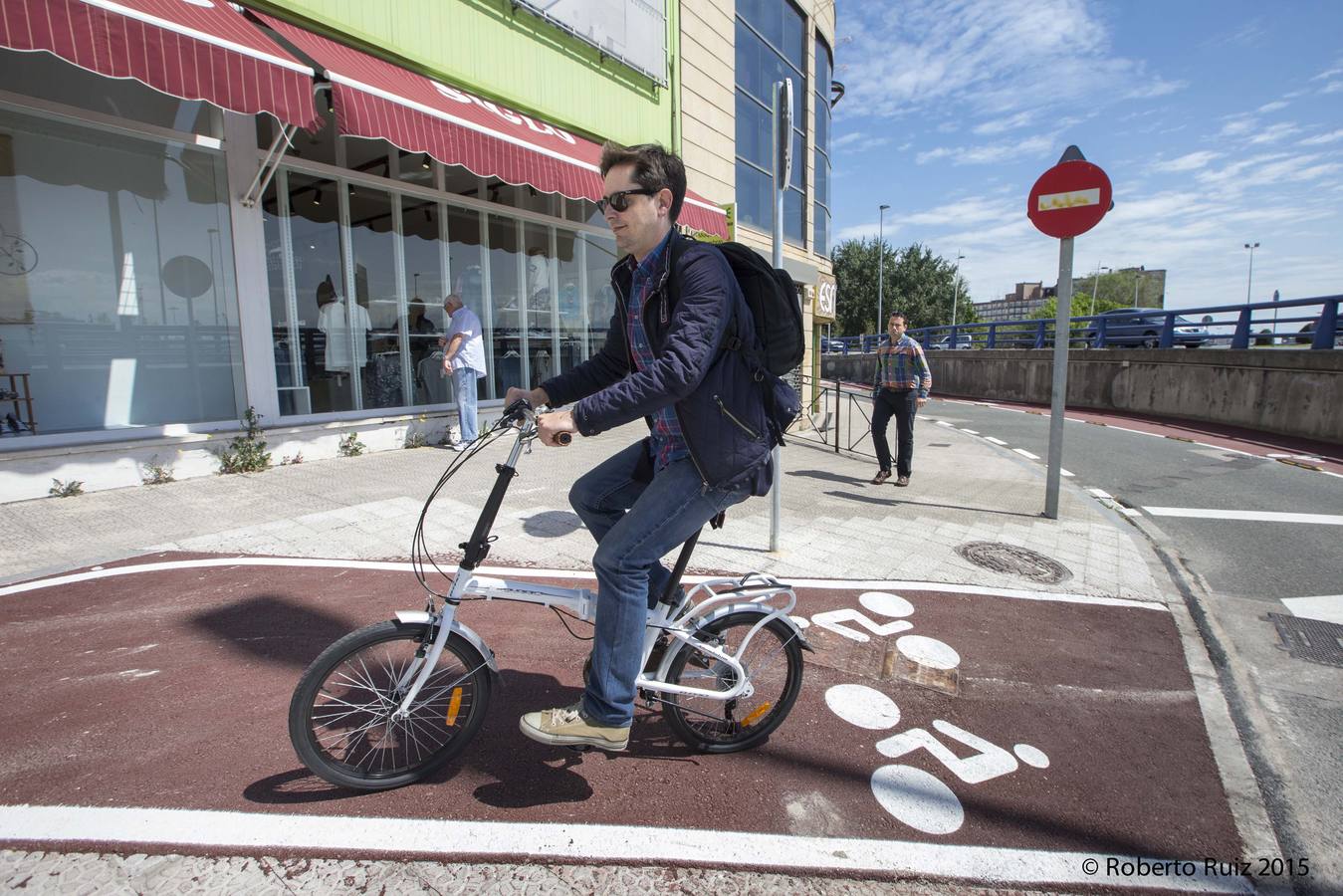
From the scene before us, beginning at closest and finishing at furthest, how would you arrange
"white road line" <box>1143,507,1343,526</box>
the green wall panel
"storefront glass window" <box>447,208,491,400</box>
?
1. "white road line" <box>1143,507,1343,526</box>
2. the green wall panel
3. "storefront glass window" <box>447,208,491,400</box>

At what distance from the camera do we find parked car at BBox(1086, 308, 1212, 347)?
1688 cm

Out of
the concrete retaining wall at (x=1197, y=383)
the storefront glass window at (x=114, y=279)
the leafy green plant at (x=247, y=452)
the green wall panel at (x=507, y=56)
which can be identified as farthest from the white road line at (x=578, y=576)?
the concrete retaining wall at (x=1197, y=383)

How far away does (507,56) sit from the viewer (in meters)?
9.70

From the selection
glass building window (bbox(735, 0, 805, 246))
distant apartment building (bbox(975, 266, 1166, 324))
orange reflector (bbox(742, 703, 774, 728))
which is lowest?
orange reflector (bbox(742, 703, 774, 728))

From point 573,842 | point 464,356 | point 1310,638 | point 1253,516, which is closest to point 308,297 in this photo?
point 464,356

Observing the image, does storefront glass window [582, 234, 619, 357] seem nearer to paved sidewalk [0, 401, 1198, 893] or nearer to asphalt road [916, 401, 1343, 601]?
paved sidewalk [0, 401, 1198, 893]

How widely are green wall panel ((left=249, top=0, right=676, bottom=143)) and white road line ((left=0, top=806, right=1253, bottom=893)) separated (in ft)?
25.0

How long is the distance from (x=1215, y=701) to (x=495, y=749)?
332 cm

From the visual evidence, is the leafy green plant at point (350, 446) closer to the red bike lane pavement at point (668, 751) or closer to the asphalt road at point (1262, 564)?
the red bike lane pavement at point (668, 751)

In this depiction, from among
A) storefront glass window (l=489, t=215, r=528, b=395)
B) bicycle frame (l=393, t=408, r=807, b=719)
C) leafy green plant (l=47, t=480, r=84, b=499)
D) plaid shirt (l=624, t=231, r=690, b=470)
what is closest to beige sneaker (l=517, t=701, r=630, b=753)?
bicycle frame (l=393, t=408, r=807, b=719)

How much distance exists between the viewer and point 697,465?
229 cm

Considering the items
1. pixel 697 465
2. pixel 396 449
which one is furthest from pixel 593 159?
pixel 697 465

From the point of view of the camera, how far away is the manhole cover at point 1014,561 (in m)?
5.01

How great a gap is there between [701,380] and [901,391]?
21.6 feet
